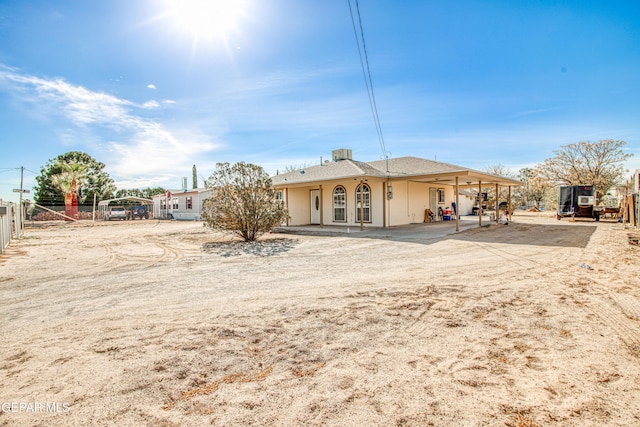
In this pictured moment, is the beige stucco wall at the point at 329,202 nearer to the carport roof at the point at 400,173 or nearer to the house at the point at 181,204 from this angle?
the carport roof at the point at 400,173

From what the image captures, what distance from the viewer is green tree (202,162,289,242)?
1194cm

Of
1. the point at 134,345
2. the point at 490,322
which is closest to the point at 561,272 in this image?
the point at 490,322

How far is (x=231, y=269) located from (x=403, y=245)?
18.1 feet

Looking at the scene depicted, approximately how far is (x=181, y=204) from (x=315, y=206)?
20.6 metres

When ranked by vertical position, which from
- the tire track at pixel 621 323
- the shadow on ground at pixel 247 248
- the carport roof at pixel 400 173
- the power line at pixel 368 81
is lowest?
the tire track at pixel 621 323

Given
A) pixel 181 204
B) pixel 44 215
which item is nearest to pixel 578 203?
pixel 181 204

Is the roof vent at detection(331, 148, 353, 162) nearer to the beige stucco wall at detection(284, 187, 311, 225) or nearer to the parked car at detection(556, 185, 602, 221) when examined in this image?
the beige stucco wall at detection(284, 187, 311, 225)

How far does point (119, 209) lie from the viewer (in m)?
31.4

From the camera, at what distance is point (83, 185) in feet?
125

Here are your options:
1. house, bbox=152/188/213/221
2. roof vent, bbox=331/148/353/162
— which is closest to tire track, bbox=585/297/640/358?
roof vent, bbox=331/148/353/162

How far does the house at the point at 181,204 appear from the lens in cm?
3089

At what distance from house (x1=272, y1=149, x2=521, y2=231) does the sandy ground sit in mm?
9268

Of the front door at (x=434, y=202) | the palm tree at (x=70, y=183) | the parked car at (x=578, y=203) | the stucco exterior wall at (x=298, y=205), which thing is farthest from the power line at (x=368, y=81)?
the palm tree at (x=70, y=183)

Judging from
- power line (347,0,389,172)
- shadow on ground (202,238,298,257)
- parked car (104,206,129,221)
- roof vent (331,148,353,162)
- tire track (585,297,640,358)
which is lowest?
tire track (585,297,640,358)
